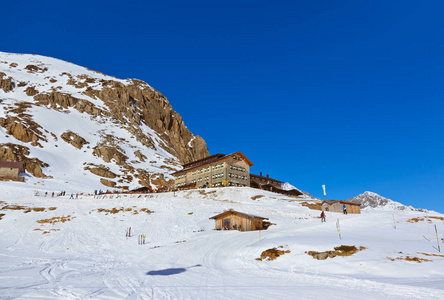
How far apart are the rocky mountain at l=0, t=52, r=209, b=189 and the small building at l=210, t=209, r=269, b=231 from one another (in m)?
66.0

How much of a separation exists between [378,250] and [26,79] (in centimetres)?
22847

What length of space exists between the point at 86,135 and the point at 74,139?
31.8 feet

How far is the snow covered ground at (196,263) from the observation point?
1176 centimetres

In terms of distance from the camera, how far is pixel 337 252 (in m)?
19.3

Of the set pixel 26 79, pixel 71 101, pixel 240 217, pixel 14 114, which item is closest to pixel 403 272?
pixel 240 217

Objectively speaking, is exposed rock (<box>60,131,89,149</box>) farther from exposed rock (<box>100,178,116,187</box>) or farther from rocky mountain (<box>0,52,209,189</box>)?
exposed rock (<box>100,178,116,187</box>)

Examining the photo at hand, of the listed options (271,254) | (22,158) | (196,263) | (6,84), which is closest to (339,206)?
(271,254)

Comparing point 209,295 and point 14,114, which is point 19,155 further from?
point 209,295

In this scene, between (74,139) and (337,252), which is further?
(74,139)

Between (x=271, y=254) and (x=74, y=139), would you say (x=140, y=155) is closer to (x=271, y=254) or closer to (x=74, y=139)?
(x=74, y=139)

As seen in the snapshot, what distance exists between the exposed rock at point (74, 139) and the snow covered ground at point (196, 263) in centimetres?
8785

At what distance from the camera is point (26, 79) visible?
618 ft

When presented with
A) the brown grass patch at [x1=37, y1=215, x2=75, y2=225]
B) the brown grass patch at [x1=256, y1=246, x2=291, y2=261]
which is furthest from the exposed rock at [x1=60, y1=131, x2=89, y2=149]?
the brown grass patch at [x1=256, y1=246, x2=291, y2=261]

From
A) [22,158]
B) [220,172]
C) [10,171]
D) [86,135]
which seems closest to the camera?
[220,172]
